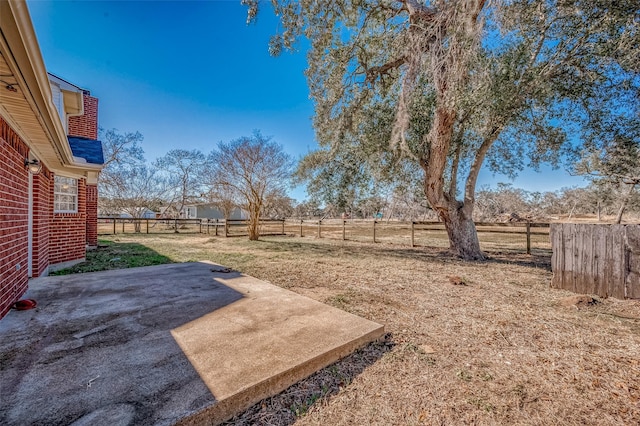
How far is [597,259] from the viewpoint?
15.1ft

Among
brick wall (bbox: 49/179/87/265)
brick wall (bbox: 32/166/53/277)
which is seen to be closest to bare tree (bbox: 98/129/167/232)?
brick wall (bbox: 49/179/87/265)

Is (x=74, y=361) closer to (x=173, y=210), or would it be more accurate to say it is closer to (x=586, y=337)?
(x=586, y=337)

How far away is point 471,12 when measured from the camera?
18.1ft

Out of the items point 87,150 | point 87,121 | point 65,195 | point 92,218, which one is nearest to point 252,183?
point 92,218

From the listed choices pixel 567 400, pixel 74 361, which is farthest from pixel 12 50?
pixel 567 400

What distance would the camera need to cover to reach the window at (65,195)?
6.38 meters

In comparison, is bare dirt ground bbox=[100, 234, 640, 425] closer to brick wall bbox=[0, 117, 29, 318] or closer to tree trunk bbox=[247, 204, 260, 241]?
brick wall bbox=[0, 117, 29, 318]

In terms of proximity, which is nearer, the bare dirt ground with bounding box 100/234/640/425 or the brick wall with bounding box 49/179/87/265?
the bare dirt ground with bounding box 100/234/640/425

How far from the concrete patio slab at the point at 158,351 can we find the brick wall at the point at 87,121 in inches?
330

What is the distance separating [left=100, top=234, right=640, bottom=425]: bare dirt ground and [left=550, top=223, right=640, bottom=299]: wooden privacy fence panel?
282 mm

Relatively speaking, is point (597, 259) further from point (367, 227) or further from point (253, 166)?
point (367, 227)

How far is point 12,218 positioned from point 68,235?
3800 millimetres

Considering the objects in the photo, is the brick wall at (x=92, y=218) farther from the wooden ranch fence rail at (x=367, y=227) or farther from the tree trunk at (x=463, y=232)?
the tree trunk at (x=463, y=232)

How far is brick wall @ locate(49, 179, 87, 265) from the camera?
616cm
